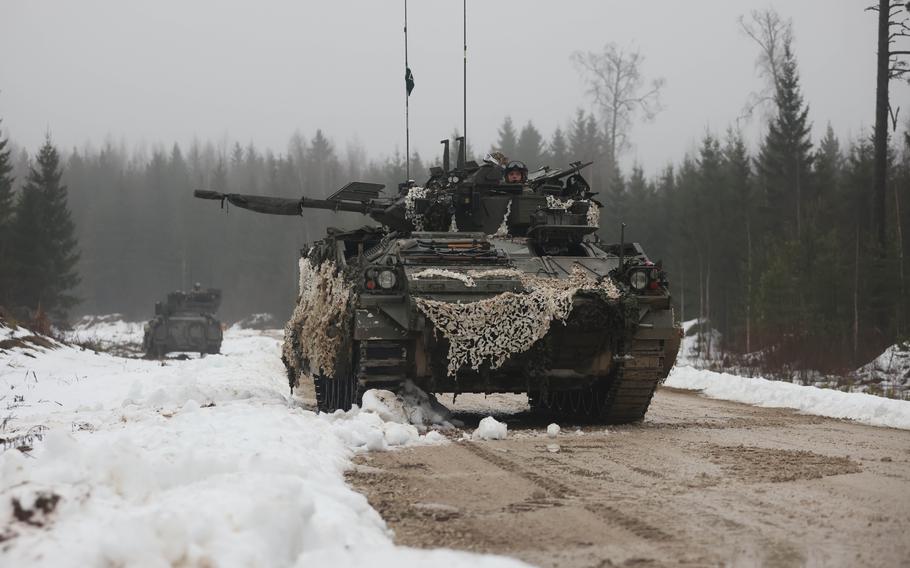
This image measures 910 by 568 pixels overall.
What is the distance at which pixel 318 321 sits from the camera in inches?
396

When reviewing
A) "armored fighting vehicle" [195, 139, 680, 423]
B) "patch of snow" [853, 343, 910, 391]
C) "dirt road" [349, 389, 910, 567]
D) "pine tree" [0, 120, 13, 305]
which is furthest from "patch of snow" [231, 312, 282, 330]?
"dirt road" [349, 389, 910, 567]

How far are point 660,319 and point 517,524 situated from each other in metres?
5.10

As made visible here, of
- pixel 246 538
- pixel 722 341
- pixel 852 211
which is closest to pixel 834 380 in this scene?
pixel 246 538

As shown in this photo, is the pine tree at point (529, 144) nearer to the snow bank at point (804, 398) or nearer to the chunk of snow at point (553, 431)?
the snow bank at point (804, 398)

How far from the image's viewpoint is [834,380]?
16.3 meters

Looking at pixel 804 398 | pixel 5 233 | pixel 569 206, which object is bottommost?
pixel 804 398

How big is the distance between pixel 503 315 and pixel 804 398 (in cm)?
523

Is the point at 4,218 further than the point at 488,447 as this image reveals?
Yes

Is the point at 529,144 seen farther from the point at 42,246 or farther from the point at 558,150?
the point at 42,246

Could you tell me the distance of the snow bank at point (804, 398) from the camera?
9.83 meters

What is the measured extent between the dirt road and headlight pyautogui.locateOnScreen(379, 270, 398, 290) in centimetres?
174

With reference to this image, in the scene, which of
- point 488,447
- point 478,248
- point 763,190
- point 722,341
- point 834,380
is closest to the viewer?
point 488,447

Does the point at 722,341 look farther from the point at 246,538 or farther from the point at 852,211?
the point at 246,538

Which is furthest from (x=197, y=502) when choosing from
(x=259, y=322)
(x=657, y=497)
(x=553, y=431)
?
(x=259, y=322)
